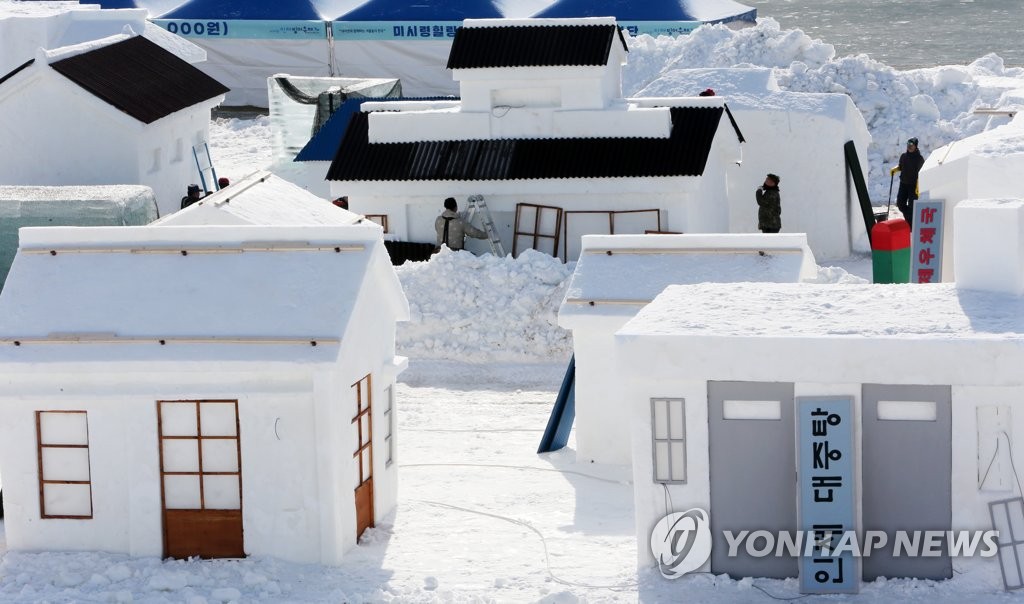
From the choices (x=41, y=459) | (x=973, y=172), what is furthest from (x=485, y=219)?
(x=41, y=459)

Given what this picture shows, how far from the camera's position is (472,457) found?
1986 cm

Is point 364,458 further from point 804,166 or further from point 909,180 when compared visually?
point 909,180

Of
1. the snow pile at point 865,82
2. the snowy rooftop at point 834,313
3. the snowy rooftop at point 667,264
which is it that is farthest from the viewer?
the snow pile at point 865,82

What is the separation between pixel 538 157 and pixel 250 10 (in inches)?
878

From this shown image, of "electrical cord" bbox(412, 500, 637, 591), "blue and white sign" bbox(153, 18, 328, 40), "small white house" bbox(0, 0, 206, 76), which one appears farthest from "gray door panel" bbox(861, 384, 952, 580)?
"blue and white sign" bbox(153, 18, 328, 40)

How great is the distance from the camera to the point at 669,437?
14805 millimetres

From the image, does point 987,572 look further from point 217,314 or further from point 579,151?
point 579,151

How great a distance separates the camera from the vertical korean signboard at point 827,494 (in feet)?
46.6

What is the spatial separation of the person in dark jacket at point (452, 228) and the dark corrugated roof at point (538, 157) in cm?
73

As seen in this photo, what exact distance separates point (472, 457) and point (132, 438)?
16.3 ft

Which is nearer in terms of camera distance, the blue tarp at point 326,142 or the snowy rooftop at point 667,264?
the snowy rooftop at point 667,264

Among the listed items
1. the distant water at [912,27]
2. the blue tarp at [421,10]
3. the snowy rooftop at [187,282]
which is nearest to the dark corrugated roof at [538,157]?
the snowy rooftop at [187,282]

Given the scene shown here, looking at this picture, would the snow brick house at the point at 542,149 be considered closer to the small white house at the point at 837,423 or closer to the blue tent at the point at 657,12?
the small white house at the point at 837,423

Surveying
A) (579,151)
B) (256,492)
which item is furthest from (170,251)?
(579,151)
